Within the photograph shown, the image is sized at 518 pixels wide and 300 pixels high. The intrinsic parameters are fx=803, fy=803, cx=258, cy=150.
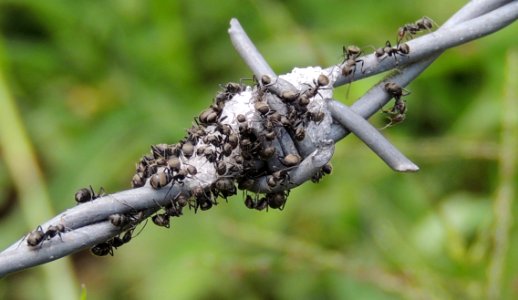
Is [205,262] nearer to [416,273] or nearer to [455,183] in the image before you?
[416,273]

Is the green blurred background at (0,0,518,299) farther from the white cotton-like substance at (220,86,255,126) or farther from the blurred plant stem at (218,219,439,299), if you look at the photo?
the white cotton-like substance at (220,86,255,126)

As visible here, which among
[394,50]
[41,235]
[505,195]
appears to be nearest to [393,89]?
[394,50]

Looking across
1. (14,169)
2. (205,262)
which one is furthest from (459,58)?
(14,169)

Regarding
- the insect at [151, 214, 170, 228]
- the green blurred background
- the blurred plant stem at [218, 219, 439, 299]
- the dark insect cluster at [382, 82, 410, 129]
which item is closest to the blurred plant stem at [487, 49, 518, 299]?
the green blurred background

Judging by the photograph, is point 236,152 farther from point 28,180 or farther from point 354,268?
point 28,180

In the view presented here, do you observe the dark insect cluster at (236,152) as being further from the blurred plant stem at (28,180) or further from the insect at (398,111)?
the blurred plant stem at (28,180)

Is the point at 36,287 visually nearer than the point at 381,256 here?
No
